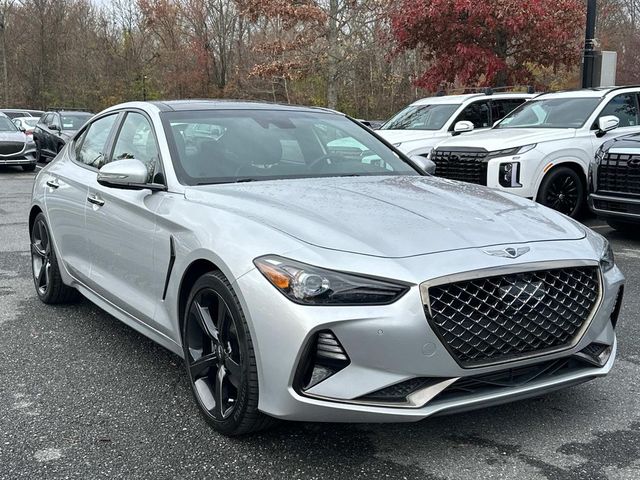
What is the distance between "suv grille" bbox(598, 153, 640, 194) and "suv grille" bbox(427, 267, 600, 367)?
4.82 meters

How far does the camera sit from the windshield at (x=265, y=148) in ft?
13.0

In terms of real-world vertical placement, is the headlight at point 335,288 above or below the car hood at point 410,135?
below

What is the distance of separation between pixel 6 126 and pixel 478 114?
41.9ft

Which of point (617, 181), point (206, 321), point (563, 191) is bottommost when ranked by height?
point (563, 191)

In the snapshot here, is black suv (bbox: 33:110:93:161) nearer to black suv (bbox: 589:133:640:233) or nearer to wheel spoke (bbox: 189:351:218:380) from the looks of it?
black suv (bbox: 589:133:640:233)

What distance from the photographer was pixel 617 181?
748 centimetres

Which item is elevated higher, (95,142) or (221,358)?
(95,142)

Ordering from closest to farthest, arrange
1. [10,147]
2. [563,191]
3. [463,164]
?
[563,191] → [463,164] → [10,147]

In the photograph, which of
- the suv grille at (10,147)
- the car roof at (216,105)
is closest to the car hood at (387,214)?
the car roof at (216,105)

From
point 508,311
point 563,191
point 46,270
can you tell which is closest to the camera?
point 508,311

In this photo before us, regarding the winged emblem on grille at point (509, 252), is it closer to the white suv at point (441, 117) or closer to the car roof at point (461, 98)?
the white suv at point (441, 117)

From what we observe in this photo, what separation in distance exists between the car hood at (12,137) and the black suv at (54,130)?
708mm

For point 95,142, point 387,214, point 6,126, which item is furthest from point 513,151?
point 6,126

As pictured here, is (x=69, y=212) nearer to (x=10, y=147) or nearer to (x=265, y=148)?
(x=265, y=148)
